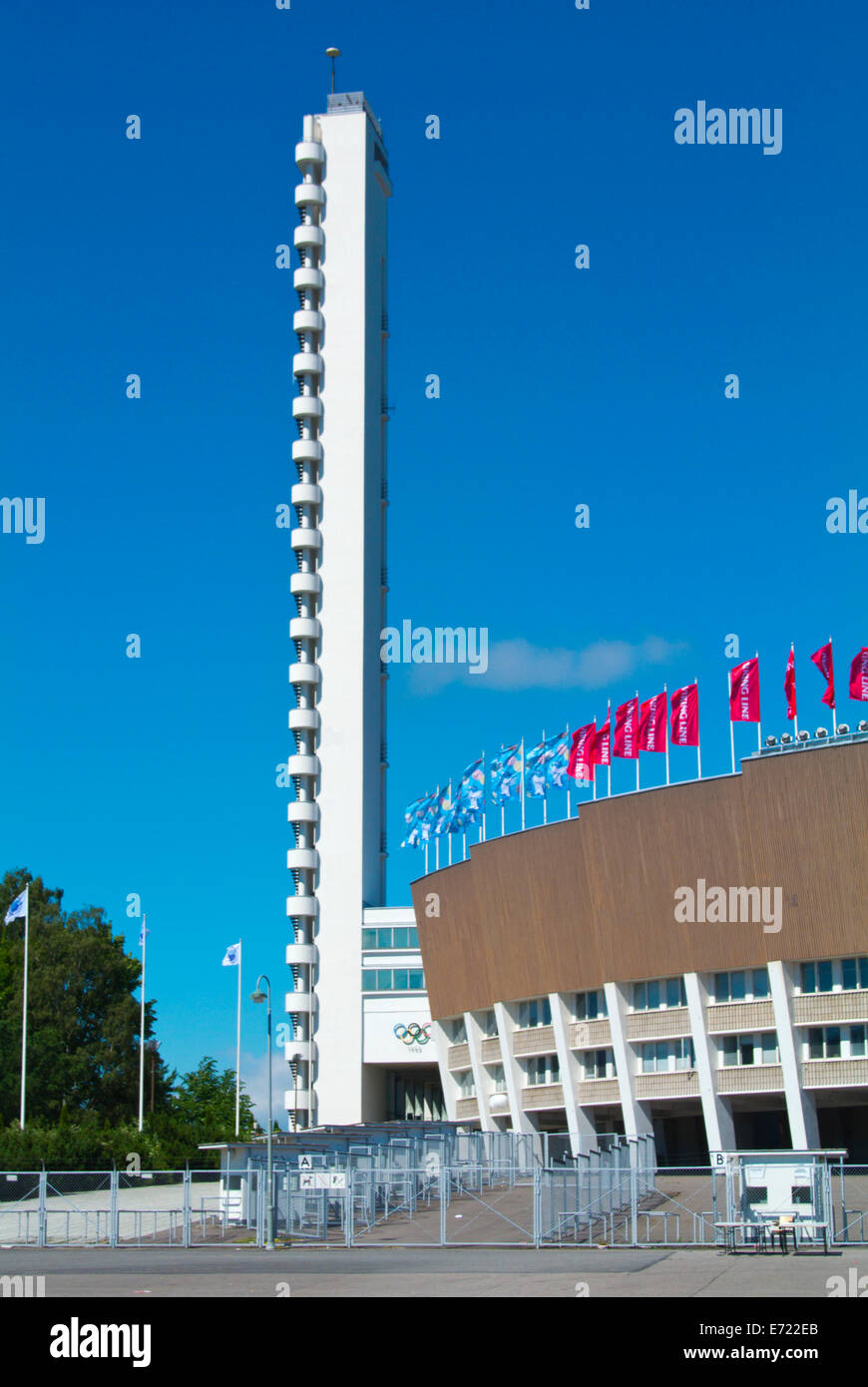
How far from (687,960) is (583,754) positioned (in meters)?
10.3

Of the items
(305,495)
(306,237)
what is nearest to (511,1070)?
(305,495)

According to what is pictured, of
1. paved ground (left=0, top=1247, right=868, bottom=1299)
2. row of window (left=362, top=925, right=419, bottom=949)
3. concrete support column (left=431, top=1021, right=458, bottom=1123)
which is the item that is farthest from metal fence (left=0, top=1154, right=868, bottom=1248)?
row of window (left=362, top=925, right=419, bottom=949)

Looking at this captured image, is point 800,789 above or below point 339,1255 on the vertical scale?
above

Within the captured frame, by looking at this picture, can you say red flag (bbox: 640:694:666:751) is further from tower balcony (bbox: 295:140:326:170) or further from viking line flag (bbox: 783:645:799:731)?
tower balcony (bbox: 295:140:326:170)

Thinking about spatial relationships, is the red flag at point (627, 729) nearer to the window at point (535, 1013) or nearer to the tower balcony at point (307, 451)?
the window at point (535, 1013)

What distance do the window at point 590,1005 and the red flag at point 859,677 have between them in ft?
67.7

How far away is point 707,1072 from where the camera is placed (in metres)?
66.4

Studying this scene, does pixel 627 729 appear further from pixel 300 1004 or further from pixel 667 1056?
pixel 300 1004

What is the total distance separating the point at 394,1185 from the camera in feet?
188

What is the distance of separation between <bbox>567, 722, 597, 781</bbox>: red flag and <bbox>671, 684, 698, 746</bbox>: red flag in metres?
5.58

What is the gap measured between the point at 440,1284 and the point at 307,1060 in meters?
74.9

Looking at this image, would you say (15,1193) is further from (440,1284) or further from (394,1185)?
(440,1284)

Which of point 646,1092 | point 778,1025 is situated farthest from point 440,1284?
point 646,1092

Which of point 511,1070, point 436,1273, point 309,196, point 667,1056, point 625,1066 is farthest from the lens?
point 309,196
